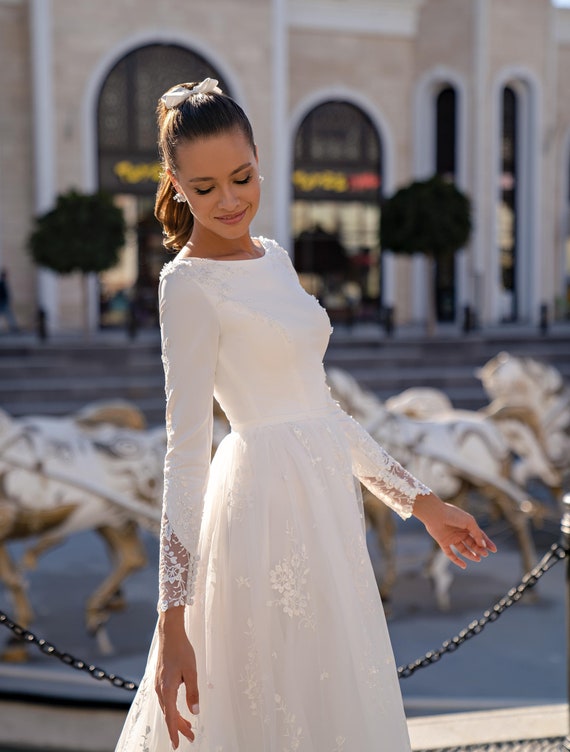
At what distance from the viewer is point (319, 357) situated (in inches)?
90.6

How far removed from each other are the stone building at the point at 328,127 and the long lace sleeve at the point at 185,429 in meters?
21.8

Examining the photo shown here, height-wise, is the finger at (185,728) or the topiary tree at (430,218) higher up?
the topiary tree at (430,218)

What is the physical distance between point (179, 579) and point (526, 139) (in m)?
27.6

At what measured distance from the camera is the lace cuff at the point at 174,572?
6.70 ft

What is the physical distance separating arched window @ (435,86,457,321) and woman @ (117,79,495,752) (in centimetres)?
2588

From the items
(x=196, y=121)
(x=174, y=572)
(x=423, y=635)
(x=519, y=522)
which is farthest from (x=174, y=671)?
(x=519, y=522)

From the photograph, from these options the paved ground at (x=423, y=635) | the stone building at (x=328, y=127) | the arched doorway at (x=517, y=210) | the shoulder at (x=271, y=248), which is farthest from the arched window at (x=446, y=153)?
the shoulder at (x=271, y=248)

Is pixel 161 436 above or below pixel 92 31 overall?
below

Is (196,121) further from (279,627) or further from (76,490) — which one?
(76,490)

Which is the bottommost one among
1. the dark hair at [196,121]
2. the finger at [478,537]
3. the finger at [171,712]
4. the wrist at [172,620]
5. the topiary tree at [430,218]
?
the finger at [171,712]

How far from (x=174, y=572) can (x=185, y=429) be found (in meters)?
0.30

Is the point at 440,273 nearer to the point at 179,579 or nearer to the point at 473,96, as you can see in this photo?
the point at 473,96

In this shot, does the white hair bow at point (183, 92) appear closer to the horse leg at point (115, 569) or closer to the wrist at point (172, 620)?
the wrist at point (172, 620)

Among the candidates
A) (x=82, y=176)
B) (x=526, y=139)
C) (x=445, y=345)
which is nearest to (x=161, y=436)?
(x=445, y=345)
